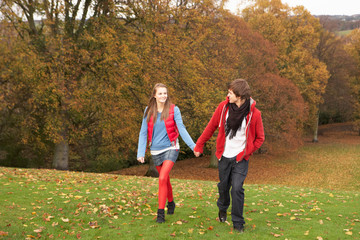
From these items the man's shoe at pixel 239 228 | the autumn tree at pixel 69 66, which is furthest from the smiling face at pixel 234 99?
the autumn tree at pixel 69 66

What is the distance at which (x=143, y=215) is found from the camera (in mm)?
6625

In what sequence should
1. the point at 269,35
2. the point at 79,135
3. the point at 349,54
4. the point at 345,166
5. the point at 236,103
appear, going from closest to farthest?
the point at 236,103
the point at 79,135
the point at 345,166
the point at 269,35
the point at 349,54

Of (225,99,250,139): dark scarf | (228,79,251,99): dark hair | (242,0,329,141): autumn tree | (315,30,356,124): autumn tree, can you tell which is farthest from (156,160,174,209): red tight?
(315,30,356,124): autumn tree

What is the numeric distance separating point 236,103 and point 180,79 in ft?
44.6

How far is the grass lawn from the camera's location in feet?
18.2

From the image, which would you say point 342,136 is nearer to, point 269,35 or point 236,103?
point 269,35

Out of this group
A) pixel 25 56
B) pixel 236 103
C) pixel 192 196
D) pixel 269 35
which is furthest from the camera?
pixel 269 35

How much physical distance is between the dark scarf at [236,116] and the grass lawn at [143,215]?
164 cm

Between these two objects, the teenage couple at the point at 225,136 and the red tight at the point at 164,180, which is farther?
the red tight at the point at 164,180

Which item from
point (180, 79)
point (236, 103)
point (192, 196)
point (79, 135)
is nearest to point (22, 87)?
point (79, 135)

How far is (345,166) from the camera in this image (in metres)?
28.5

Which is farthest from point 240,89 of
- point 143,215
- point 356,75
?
point 356,75

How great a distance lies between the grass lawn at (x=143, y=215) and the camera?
5555 millimetres

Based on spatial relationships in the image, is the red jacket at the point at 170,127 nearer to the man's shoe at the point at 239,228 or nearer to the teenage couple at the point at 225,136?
the teenage couple at the point at 225,136
